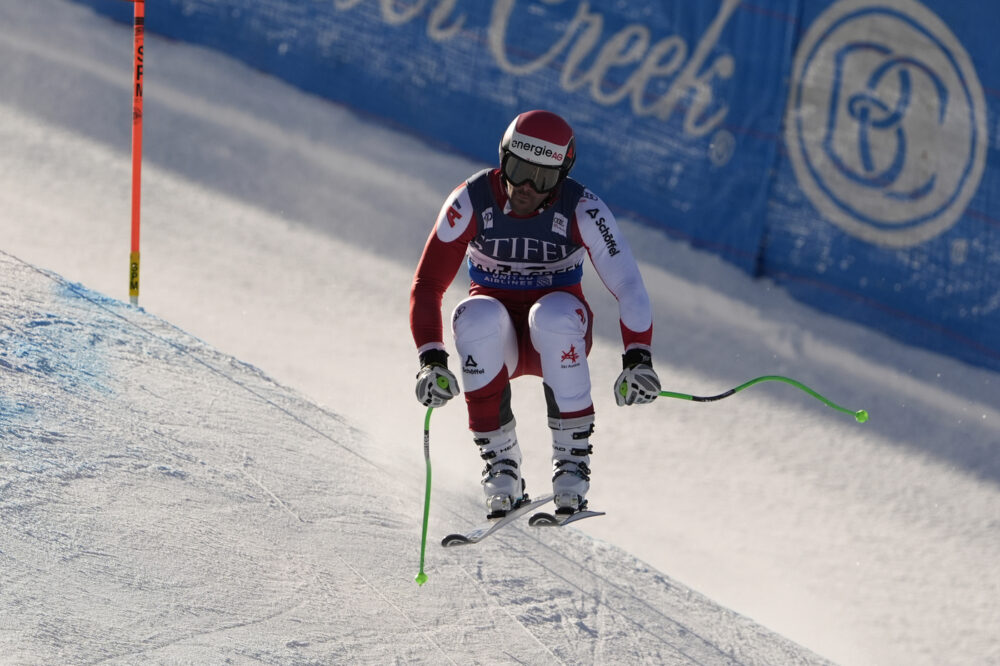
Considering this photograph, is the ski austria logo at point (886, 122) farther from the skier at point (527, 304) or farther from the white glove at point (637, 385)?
A: the white glove at point (637, 385)

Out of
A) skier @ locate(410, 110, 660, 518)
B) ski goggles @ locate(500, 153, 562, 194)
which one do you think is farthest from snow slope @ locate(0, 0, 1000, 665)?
ski goggles @ locate(500, 153, 562, 194)

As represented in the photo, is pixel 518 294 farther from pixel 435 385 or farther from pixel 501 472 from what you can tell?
pixel 501 472

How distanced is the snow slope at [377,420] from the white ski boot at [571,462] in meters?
0.65

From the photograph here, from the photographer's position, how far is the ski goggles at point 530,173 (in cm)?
418

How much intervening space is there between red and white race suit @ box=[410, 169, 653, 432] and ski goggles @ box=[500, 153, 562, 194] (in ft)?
0.36

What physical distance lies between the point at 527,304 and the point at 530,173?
1.75 ft

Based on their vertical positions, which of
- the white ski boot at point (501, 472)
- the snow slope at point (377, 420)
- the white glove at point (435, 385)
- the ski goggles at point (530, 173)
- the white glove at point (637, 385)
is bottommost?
the snow slope at point (377, 420)

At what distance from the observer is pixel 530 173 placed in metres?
4.20

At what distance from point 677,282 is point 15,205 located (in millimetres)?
4592

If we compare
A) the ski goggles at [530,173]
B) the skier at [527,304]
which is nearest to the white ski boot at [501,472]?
the skier at [527,304]

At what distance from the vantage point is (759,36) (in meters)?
8.38

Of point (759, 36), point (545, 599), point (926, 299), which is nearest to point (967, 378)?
A: point (926, 299)

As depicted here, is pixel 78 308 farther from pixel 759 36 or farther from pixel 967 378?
pixel 967 378

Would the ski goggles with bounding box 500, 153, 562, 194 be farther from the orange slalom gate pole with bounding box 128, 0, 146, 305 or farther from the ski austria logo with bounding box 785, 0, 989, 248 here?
the ski austria logo with bounding box 785, 0, 989, 248
